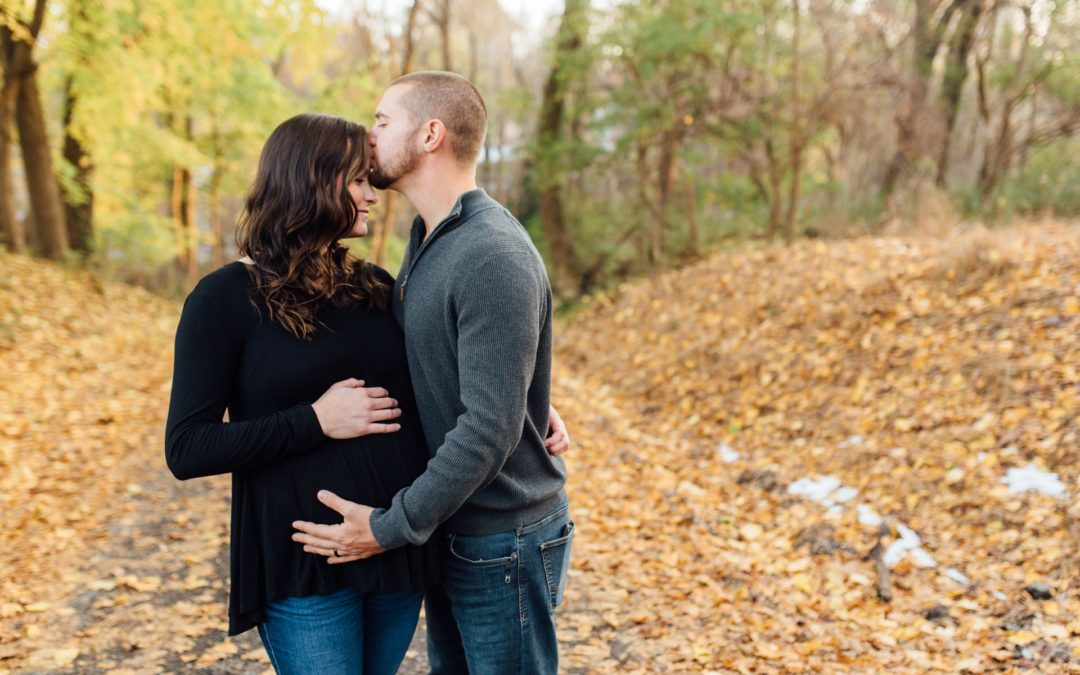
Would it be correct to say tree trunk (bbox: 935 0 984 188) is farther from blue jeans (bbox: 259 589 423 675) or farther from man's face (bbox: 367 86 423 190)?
blue jeans (bbox: 259 589 423 675)

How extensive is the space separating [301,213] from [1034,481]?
5613 mm

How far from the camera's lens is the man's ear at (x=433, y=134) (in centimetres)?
231

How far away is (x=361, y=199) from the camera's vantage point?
2.32m

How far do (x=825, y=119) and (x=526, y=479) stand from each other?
531 inches

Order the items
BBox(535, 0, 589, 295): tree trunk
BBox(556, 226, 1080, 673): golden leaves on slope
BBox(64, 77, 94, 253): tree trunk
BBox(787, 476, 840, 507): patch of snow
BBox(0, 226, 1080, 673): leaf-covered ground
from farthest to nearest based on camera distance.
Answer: BBox(535, 0, 589, 295): tree trunk → BBox(64, 77, 94, 253): tree trunk → BBox(787, 476, 840, 507): patch of snow → BBox(556, 226, 1080, 673): golden leaves on slope → BBox(0, 226, 1080, 673): leaf-covered ground

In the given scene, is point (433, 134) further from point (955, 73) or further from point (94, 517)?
point (955, 73)

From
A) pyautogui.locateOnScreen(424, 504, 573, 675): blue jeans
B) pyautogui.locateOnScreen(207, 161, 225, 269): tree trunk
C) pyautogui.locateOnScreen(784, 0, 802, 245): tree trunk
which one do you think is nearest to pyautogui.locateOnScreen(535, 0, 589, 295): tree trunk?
pyautogui.locateOnScreen(784, 0, 802, 245): tree trunk

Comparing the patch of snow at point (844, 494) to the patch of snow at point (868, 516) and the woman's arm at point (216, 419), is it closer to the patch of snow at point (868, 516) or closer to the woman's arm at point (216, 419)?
the patch of snow at point (868, 516)

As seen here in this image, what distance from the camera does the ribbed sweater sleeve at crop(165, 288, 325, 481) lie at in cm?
202

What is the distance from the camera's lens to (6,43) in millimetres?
11992

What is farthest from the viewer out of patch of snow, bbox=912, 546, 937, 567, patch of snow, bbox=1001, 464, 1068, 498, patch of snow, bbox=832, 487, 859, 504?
patch of snow, bbox=832, 487, 859, 504

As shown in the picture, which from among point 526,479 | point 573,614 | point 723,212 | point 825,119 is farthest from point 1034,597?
point 723,212

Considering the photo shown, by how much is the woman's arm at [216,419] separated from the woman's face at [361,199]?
464mm

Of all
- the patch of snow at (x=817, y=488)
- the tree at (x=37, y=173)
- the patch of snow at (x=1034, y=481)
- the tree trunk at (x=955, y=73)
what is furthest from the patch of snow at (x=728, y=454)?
the tree at (x=37, y=173)
